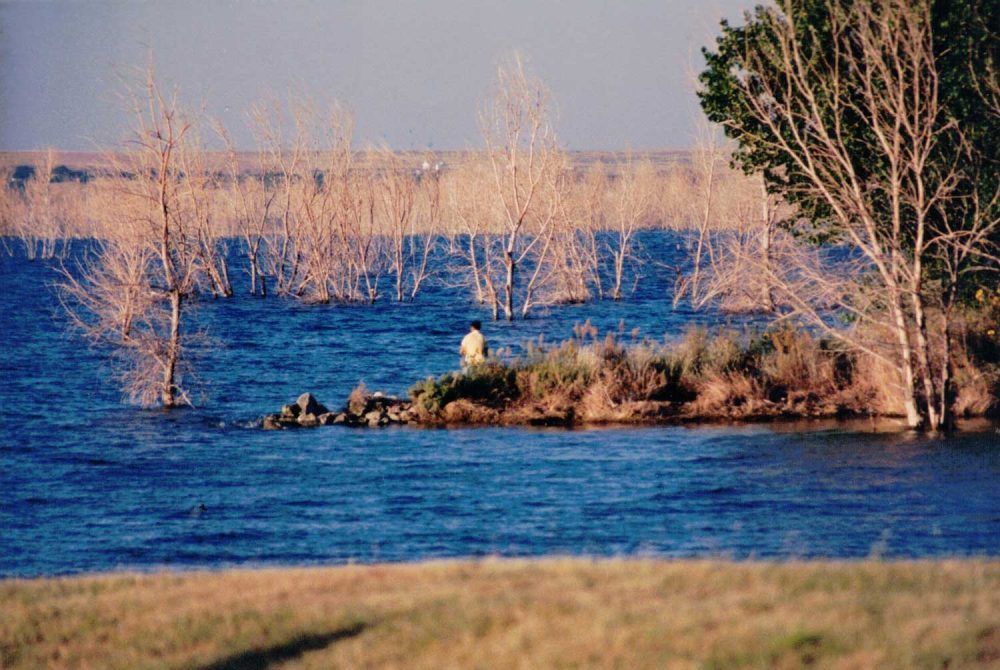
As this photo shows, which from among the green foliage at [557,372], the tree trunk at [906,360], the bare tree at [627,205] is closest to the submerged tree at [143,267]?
the green foliage at [557,372]

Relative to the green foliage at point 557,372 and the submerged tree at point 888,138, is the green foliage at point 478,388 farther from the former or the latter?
the submerged tree at point 888,138

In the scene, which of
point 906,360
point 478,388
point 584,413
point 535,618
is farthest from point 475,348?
point 535,618

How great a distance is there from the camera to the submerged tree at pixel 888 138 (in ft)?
71.3

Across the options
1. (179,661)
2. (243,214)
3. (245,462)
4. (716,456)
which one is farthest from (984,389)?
(243,214)

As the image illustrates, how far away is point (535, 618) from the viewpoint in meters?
7.96

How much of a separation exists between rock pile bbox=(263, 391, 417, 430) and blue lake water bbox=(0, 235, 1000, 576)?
2.44 ft

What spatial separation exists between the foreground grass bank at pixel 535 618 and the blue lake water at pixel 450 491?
184 inches

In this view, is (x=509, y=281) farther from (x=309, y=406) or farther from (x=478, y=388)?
(x=478, y=388)

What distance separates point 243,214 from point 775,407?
2076 inches

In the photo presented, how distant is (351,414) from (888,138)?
1304 centimetres

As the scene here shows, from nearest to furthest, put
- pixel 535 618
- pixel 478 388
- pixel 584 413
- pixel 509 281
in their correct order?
pixel 535 618 < pixel 584 413 < pixel 478 388 < pixel 509 281

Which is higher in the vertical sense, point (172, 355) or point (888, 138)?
point (888, 138)

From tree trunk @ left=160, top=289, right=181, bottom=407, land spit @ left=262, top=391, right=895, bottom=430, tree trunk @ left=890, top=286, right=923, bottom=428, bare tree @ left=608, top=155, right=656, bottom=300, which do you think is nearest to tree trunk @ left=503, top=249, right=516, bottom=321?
bare tree @ left=608, top=155, right=656, bottom=300

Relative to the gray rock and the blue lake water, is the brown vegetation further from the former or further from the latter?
the gray rock
